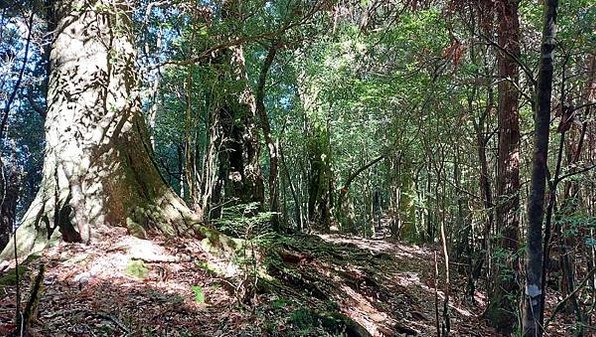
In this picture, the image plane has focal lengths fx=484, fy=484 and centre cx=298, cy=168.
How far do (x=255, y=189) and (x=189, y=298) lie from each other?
570 centimetres

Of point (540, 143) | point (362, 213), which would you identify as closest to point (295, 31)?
point (540, 143)

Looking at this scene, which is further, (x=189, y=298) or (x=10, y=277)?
(x=189, y=298)

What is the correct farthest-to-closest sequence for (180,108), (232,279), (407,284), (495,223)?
(180,108)
(407,284)
(495,223)
(232,279)

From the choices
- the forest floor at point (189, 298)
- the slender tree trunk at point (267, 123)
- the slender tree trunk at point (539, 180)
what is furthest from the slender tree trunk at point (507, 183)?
the slender tree trunk at point (267, 123)

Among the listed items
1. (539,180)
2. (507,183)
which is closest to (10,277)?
(539,180)

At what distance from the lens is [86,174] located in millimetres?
6051

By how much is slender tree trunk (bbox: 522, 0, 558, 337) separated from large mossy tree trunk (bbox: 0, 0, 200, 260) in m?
4.51

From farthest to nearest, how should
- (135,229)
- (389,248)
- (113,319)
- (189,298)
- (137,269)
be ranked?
(389,248), (135,229), (137,269), (189,298), (113,319)

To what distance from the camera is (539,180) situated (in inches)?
121

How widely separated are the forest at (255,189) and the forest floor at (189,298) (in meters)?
0.03

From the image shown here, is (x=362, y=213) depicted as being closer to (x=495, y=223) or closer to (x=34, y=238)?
(x=495, y=223)

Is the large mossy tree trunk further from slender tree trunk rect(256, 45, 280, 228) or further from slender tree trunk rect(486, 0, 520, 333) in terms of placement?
slender tree trunk rect(256, 45, 280, 228)

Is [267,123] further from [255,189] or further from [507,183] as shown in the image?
[507,183]

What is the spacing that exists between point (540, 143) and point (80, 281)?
4504mm
